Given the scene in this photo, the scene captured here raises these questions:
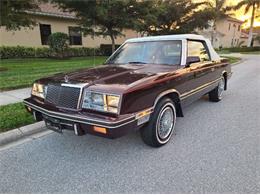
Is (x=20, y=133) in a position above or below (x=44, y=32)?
below

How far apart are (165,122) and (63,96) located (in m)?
1.61

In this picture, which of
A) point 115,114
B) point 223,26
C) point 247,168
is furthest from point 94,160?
point 223,26

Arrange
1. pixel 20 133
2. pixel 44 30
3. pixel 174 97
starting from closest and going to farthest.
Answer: pixel 174 97, pixel 20 133, pixel 44 30

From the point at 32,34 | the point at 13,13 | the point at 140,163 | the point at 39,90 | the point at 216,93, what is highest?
the point at 13,13

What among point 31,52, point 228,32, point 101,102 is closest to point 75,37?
point 31,52

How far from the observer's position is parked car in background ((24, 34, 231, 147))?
9.08 feet

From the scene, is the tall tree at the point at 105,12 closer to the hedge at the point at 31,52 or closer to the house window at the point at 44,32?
the hedge at the point at 31,52

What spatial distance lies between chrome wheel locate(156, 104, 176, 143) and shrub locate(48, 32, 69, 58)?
45.0ft

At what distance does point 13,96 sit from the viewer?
602 cm

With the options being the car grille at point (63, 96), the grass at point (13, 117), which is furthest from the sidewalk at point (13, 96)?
the car grille at point (63, 96)

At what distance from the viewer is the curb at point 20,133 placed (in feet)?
12.1

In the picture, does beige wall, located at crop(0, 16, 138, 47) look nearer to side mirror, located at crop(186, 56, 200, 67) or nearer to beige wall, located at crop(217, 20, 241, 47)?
side mirror, located at crop(186, 56, 200, 67)

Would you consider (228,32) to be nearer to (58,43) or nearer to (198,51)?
(58,43)

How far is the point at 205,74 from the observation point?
485cm
